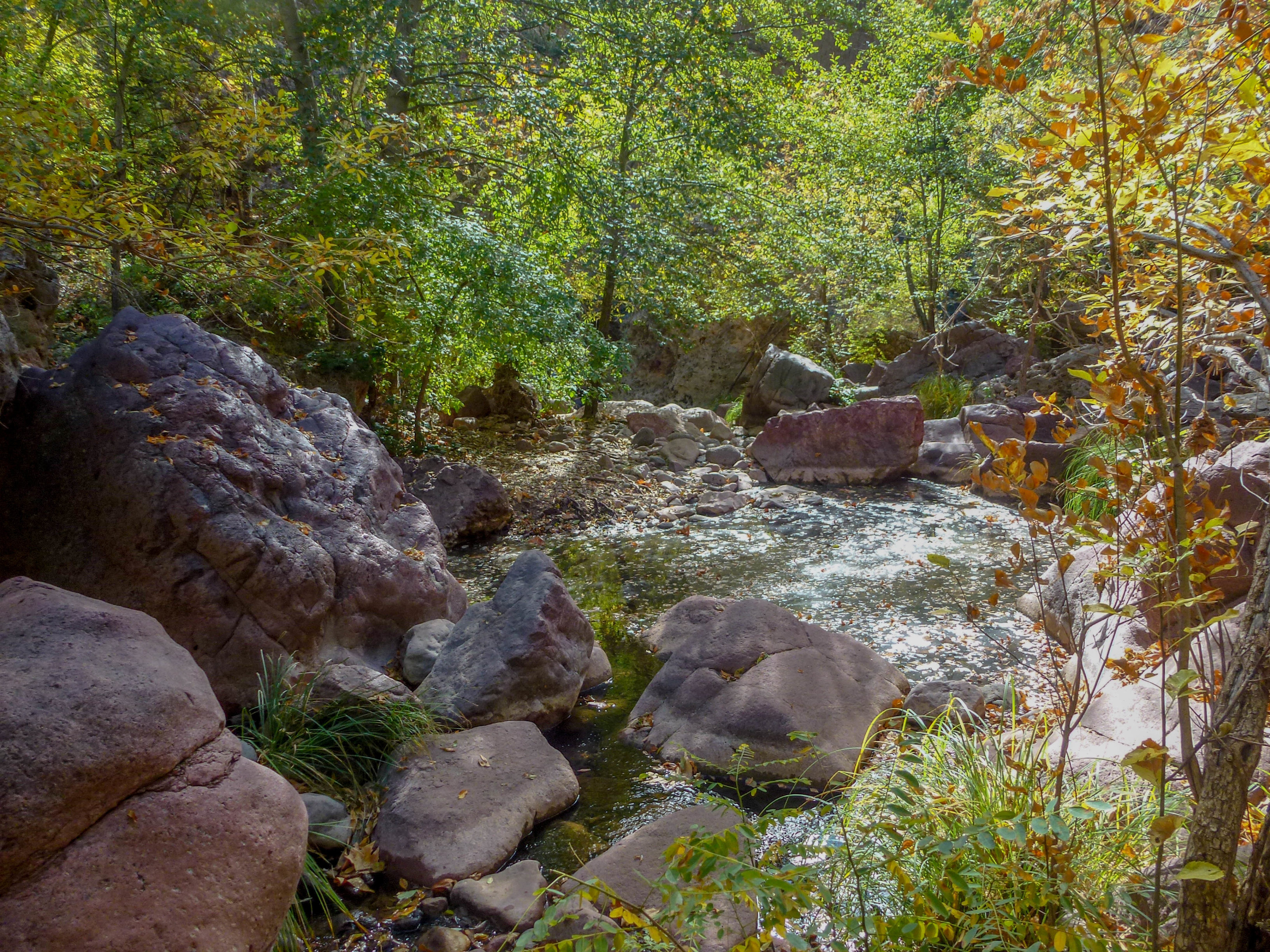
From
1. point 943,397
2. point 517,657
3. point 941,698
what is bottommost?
point 517,657

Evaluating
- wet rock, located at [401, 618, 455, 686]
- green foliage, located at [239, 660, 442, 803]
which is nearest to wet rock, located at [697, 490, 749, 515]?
wet rock, located at [401, 618, 455, 686]

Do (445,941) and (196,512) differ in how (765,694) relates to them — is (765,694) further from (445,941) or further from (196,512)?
(196,512)

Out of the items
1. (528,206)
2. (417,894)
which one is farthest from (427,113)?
(417,894)

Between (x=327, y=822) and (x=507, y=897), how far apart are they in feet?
3.02

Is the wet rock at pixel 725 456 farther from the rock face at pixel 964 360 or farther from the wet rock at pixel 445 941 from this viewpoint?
the wet rock at pixel 445 941

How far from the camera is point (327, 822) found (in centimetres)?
341

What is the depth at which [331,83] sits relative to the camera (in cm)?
746

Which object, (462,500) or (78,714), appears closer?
(78,714)

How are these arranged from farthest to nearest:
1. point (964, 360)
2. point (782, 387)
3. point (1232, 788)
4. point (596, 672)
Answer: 1. point (964, 360)
2. point (782, 387)
3. point (596, 672)
4. point (1232, 788)

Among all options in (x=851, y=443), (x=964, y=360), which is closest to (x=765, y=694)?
(x=851, y=443)

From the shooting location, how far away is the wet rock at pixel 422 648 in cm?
478

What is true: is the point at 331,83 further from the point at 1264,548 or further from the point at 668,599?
the point at 1264,548

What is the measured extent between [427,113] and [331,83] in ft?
7.73

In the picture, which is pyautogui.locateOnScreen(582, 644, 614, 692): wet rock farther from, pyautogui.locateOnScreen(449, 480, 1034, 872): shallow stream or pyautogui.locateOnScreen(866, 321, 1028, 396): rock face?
pyautogui.locateOnScreen(866, 321, 1028, 396): rock face
